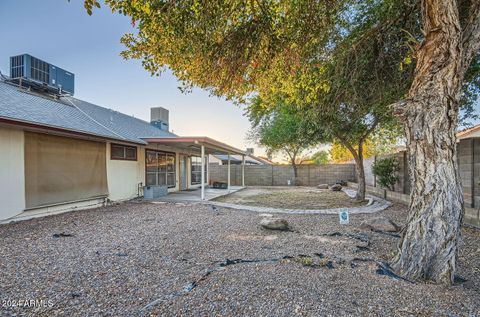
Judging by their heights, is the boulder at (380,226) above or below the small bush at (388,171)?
below

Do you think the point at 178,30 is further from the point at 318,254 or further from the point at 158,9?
the point at 318,254

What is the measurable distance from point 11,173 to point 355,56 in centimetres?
808

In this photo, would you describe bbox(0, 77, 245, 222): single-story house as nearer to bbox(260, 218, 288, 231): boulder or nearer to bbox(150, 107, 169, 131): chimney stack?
bbox(260, 218, 288, 231): boulder

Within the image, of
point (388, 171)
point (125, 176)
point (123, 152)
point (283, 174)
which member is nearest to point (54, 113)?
point (123, 152)

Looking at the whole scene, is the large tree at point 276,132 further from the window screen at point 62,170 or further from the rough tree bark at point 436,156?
the rough tree bark at point 436,156

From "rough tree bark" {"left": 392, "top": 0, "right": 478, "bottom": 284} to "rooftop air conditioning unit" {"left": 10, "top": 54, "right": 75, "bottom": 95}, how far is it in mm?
10694

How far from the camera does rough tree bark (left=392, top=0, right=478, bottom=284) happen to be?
8.81ft

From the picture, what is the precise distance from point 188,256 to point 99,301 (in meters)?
1.38

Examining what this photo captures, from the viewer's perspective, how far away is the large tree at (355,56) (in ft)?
8.93

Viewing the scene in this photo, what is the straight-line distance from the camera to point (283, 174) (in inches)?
696

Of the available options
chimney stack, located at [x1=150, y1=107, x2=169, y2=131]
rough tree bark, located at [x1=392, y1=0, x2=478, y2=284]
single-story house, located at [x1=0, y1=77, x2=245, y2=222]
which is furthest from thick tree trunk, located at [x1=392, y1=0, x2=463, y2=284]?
chimney stack, located at [x1=150, y1=107, x2=169, y2=131]

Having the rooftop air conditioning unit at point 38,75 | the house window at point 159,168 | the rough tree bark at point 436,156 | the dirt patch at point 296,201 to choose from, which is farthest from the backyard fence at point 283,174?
the rough tree bark at point 436,156

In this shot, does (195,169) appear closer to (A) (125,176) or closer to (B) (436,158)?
(A) (125,176)

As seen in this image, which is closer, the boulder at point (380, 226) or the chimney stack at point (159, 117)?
the boulder at point (380, 226)
